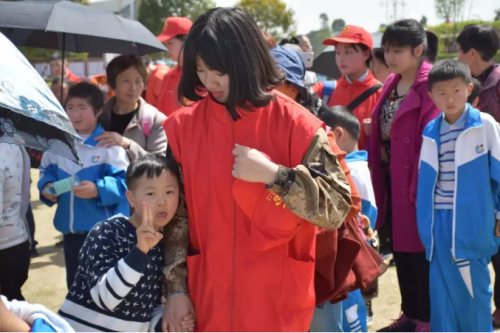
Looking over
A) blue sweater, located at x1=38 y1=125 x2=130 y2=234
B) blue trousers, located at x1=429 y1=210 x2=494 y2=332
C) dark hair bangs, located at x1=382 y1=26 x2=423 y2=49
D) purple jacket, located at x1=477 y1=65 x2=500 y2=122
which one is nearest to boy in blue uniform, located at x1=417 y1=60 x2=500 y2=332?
blue trousers, located at x1=429 y1=210 x2=494 y2=332

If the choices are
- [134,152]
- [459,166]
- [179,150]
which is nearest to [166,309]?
[179,150]

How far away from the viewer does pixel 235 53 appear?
6.35 ft

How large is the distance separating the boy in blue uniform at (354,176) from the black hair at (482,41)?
5.54 ft

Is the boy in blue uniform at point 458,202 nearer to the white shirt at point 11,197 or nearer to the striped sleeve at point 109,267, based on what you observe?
the striped sleeve at point 109,267

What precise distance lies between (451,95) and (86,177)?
6.91 ft

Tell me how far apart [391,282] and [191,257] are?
3357 mm

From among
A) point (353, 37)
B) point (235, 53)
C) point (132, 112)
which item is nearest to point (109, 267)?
point (235, 53)

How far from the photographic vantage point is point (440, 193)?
3580 mm

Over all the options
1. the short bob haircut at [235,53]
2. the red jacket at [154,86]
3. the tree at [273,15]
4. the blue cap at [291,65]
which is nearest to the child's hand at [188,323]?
the short bob haircut at [235,53]

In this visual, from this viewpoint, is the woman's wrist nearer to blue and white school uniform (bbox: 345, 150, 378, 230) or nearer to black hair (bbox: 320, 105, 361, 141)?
black hair (bbox: 320, 105, 361, 141)

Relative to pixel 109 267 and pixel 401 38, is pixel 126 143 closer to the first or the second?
pixel 109 267

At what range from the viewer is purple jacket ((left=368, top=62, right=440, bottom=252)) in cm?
386

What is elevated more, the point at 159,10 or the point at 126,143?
the point at 159,10

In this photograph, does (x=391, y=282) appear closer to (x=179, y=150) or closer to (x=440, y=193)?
(x=440, y=193)
